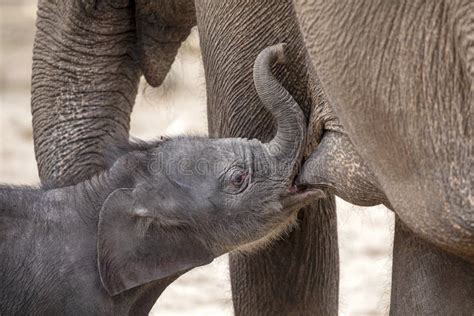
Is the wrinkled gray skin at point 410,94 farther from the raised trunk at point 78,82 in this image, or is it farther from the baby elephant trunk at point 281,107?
the raised trunk at point 78,82

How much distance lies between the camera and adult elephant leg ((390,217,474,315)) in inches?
103

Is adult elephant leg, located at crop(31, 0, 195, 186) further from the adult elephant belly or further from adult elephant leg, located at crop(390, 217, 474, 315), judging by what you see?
the adult elephant belly

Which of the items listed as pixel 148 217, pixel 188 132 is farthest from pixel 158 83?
pixel 148 217

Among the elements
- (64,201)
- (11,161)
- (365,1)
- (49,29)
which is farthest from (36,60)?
(11,161)

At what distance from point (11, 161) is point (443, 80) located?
4031 millimetres

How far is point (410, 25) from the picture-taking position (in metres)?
2.17

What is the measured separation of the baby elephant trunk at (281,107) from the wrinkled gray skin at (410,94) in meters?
0.35

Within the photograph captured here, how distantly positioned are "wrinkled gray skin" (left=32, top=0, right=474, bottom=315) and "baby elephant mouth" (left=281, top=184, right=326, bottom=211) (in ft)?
0.21

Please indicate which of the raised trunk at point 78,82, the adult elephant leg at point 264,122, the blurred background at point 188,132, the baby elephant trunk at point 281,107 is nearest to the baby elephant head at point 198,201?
the baby elephant trunk at point 281,107

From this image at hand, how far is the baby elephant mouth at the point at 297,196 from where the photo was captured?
2.73 meters

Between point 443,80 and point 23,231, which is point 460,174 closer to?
point 443,80

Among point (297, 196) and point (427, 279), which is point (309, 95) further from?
point (427, 279)

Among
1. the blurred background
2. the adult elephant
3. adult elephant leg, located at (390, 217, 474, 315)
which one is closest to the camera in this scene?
adult elephant leg, located at (390, 217, 474, 315)

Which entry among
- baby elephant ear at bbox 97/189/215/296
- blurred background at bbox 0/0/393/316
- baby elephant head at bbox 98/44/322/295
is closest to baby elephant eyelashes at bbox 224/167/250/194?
baby elephant head at bbox 98/44/322/295
